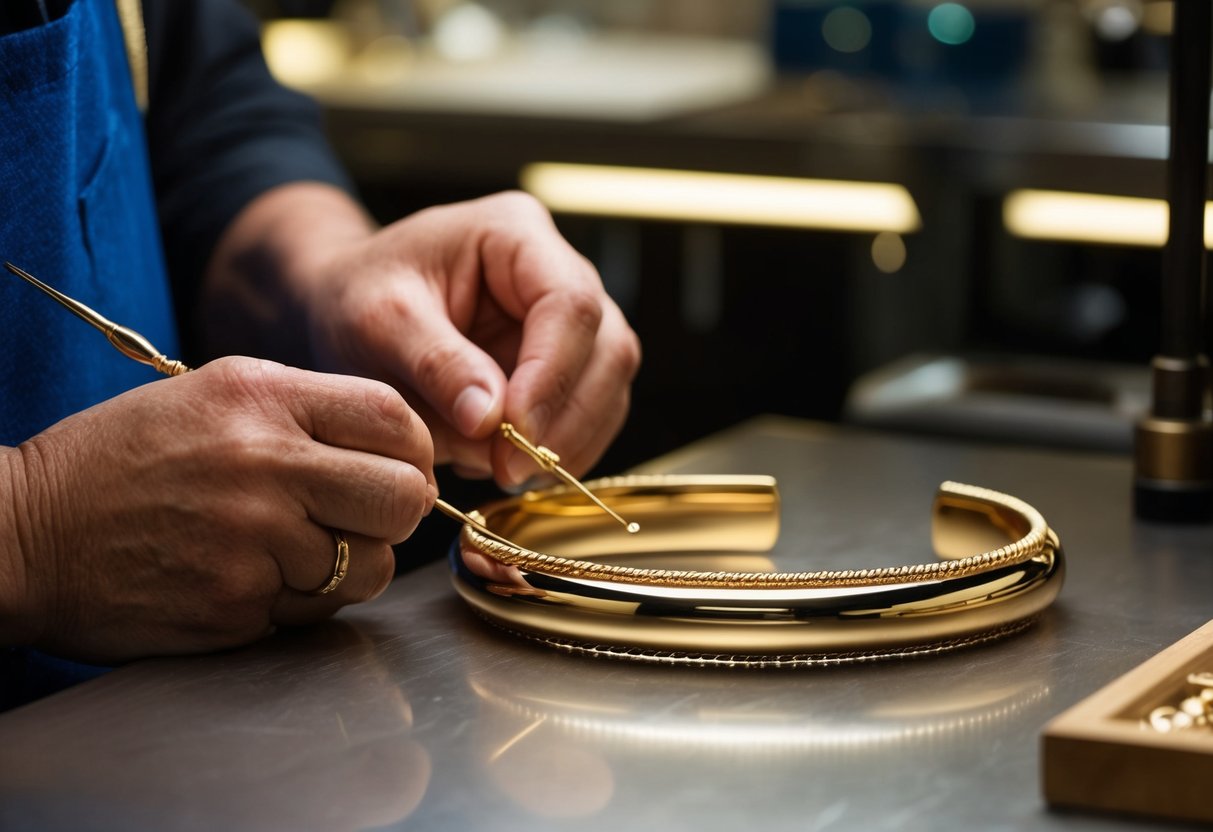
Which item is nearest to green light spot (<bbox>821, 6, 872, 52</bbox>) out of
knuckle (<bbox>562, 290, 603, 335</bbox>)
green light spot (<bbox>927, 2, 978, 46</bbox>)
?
green light spot (<bbox>927, 2, 978, 46</bbox>)

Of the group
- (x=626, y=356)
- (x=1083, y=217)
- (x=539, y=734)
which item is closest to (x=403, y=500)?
(x=539, y=734)

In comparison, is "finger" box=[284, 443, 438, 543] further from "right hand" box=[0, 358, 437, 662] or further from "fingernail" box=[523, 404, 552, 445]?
"fingernail" box=[523, 404, 552, 445]

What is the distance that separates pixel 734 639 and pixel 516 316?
33 cm

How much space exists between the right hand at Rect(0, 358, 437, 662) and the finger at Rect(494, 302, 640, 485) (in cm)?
16

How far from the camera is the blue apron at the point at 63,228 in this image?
0.86m

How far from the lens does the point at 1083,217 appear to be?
2062 millimetres

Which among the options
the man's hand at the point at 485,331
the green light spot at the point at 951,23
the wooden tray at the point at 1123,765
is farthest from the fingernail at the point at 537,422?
the green light spot at the point at 951,23

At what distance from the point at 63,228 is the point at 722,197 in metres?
1.50

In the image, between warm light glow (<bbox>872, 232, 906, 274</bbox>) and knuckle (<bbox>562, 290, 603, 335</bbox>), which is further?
warm light glow (<bbox>872, 232, 906, 274</bbox>)

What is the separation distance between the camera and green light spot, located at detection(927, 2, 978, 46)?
2.71 m

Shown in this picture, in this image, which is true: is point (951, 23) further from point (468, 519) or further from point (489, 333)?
point (468, 519)

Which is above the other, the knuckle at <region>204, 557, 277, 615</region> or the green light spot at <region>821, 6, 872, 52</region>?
the green light spot at <region>821, 6, 872, 52</region>

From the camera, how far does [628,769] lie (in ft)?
1.80

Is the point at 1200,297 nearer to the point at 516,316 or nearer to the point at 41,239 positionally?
the point at 516,316
